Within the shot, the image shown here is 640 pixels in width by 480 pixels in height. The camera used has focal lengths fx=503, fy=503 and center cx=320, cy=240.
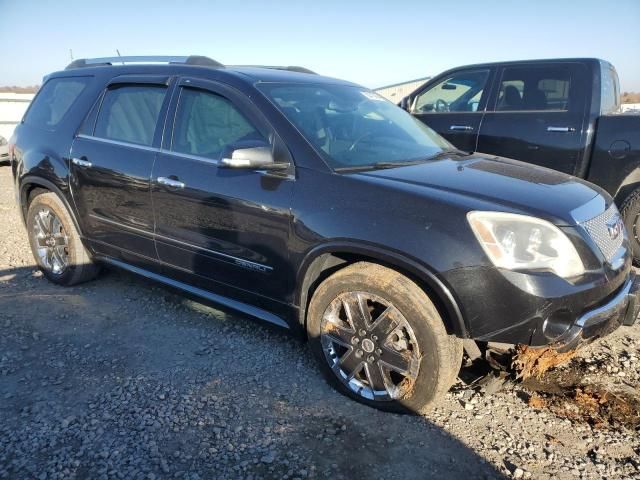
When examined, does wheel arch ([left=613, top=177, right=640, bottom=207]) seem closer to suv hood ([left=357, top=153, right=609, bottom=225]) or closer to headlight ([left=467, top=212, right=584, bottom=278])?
suv hood ([left=357, top=153, right=609, bottom=225])

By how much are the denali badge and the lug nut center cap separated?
55.7 inches

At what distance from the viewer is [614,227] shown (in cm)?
281

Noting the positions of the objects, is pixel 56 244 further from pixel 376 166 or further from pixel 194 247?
pixel 376 166

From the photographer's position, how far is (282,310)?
3.05 meters

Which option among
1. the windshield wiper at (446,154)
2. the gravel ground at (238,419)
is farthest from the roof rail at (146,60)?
the gravel ground at (238,419)

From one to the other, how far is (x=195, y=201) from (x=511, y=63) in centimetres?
417

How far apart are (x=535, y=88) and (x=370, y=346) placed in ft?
13.3

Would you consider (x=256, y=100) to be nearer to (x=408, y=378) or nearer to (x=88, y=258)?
(x=408, y=378)

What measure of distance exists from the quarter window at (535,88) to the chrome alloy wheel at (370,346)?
3755 mm

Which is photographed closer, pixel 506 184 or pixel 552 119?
pixel 506 184

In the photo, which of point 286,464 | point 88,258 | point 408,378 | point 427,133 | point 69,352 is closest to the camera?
point 286,464

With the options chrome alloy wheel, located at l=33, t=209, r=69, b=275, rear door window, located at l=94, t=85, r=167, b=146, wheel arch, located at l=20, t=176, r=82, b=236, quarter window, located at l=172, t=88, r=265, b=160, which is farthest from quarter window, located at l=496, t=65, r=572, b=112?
chrome alloy wheel, located at l=33, t=209, r=69, b=275

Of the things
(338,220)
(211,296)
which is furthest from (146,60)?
(338,220)

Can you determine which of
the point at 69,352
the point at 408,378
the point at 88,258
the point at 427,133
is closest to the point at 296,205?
the point at 408,378
